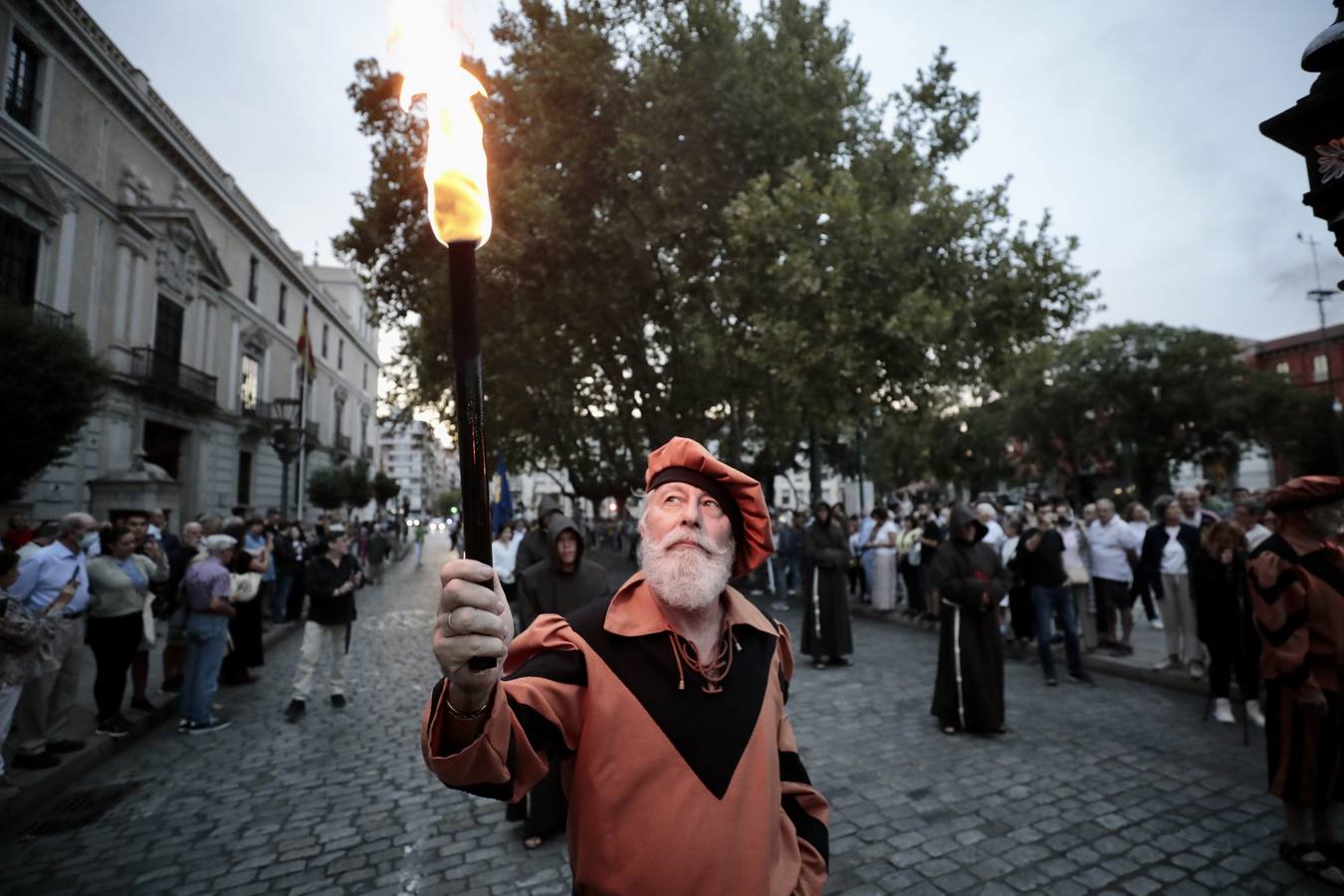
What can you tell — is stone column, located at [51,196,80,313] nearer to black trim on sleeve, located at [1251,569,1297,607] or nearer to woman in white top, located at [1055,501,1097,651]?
woman in white top, located at [1055,501,1097,651]

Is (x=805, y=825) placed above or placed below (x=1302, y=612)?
below

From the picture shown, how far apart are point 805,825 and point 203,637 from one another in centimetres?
673

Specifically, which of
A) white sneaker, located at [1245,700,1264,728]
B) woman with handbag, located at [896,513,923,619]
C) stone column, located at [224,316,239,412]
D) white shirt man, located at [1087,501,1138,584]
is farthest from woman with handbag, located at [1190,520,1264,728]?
stone column, located at [224,316,239,412]

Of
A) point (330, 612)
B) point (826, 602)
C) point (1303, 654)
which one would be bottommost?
point (826, 602)

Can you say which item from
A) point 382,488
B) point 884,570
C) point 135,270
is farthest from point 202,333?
point 884,570

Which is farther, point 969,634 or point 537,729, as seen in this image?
point 969,634

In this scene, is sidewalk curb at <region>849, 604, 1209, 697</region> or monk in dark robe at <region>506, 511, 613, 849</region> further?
sidewalk curb at <region>849, 604, 1209, 697</region>

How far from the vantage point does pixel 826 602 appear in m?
9.18

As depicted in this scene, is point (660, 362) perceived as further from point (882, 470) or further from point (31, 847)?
point (882, 470)

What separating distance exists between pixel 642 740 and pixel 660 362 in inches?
682

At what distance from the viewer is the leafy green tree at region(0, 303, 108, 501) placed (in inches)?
421

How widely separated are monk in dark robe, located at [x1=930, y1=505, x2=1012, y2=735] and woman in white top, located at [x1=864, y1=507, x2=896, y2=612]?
6.77 meters

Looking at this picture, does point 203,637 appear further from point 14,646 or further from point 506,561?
point 506,561

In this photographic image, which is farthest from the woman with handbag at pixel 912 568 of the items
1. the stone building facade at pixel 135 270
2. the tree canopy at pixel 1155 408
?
the tree canopy at pixel 1155 408
